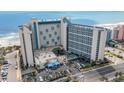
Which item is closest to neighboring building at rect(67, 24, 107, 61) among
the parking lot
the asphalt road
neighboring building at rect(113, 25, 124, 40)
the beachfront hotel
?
the beachfront hotel

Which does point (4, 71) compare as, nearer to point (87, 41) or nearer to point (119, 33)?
point (87, 41)

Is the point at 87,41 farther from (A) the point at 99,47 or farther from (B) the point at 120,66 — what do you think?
(B) the point at 120,66

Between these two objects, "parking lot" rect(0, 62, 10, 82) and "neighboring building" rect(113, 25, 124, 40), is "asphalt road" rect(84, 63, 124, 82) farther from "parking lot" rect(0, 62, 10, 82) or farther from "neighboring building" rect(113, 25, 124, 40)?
"neighboring building" rect(113, 25, 124, 40)

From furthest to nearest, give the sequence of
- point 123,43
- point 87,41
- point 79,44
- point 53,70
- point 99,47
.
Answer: point 123,43 → point 79,44 → point 87,41 → point 99,47 → point 53,70

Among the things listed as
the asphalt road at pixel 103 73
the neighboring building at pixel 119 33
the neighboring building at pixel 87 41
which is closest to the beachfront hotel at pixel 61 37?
the neighboring building at pixel 87 41

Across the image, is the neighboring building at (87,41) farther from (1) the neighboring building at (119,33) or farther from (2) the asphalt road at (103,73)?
(1) the neighboring building at (119,33)

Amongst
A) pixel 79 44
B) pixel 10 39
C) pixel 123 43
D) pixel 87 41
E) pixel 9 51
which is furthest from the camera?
pixel 10 39

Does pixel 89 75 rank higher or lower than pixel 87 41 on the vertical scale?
lower
